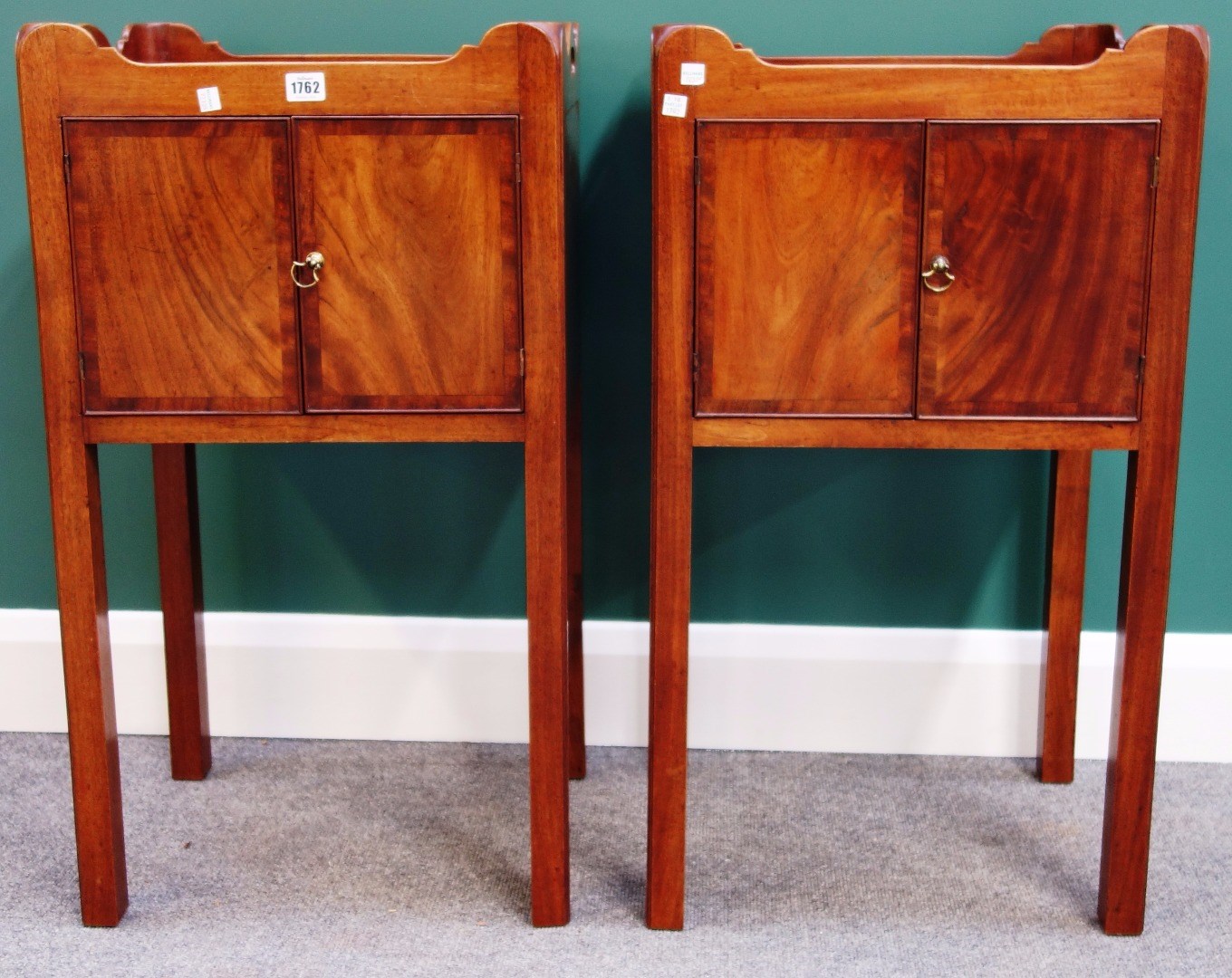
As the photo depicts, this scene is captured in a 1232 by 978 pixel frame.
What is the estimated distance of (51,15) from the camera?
2088mm

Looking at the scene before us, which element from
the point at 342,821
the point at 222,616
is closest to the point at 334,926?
the point at 342,821

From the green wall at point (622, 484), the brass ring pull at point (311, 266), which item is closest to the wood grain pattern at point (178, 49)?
the green wall at point (622, 484)

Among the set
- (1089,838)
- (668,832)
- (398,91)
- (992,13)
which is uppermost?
(992,13)

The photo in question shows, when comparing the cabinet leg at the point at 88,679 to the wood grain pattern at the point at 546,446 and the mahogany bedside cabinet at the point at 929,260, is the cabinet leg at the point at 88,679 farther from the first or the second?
the mahogany bedside cabinet at the point at 929,260

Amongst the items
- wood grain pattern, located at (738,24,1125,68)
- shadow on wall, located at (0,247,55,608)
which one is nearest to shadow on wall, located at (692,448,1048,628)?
wood grain pattern, located at (738,24,1125,68)

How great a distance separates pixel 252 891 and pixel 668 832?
0.57m

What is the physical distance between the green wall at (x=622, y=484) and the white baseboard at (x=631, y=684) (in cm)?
4

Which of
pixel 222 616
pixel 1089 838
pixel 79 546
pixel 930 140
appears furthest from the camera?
pixel 222 616

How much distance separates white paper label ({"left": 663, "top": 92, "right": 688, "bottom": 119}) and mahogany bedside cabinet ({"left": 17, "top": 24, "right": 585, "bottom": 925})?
0.12 meters

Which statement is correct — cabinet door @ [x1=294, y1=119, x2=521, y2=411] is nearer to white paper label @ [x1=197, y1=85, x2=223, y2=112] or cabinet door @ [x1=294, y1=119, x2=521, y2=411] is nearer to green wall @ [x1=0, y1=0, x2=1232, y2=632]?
white paper label @ [x1=197, y1=85, x2=223, y2=112]

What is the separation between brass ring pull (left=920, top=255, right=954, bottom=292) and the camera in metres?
1.54

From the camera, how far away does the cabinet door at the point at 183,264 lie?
1545 mm

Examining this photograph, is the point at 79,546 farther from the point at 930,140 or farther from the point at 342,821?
the point at 930,140

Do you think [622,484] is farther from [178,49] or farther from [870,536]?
[178,49]
